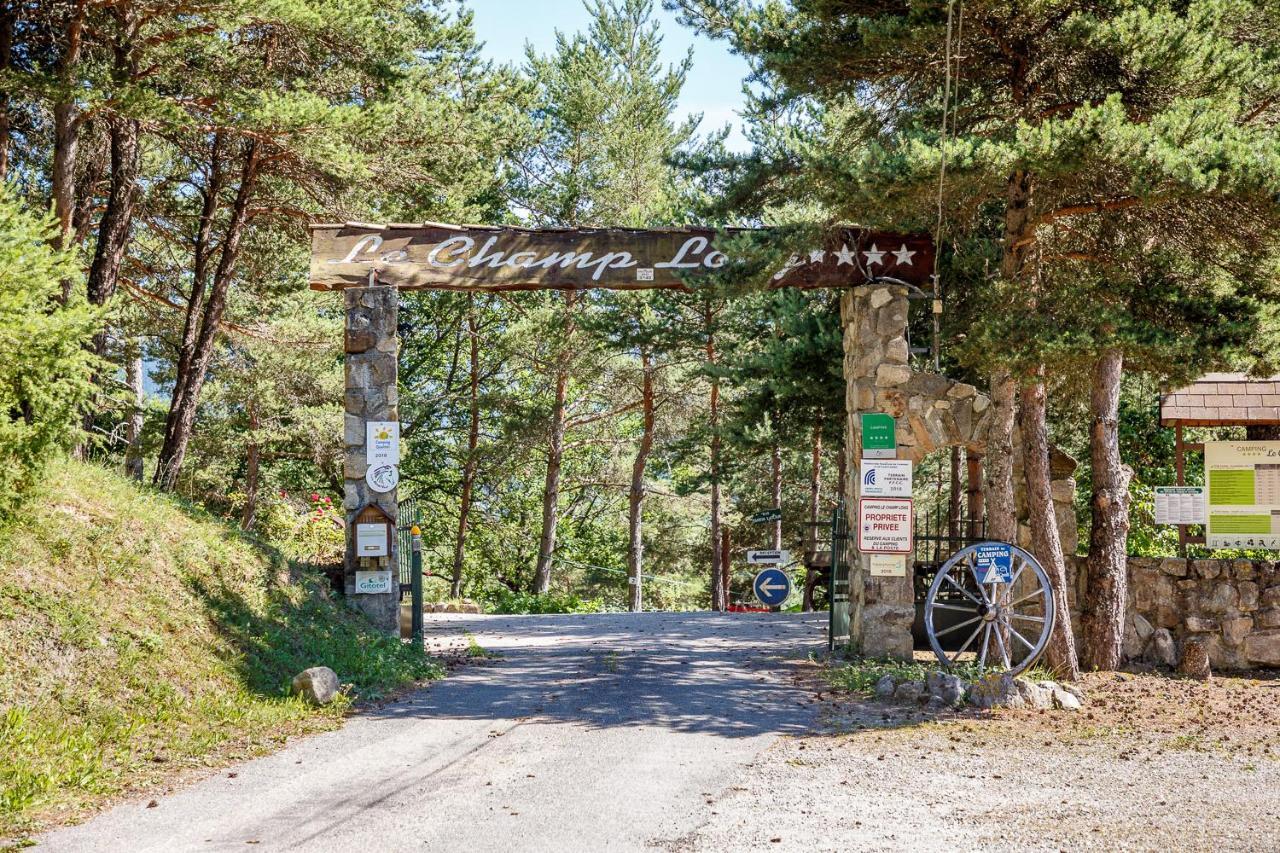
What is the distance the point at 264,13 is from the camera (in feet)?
36.9

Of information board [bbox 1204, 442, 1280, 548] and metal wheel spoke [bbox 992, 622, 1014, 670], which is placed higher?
information board [bbox 1204, 442, 1280, 548]

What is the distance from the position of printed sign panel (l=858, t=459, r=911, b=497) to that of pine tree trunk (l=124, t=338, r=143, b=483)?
1017 centimetres

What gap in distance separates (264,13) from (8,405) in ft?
20.2

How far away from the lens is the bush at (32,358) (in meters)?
6.59

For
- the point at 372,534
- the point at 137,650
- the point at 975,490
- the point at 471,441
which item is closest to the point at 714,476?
the point at 471,441

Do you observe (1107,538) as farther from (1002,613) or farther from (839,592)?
(839,592)

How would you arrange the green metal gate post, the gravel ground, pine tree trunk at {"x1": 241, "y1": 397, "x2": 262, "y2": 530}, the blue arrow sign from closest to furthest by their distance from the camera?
1. the gravel ground
2. the green metal gate post
3. the blue arrow sign
4. pine tree trunk at {"x1": 241, "y1": 397, "x2": 262, "y2": 530}

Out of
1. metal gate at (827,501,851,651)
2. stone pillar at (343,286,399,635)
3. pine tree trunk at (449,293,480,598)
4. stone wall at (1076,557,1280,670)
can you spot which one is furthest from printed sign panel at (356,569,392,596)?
pine tree trunk at (449,293,480,598)

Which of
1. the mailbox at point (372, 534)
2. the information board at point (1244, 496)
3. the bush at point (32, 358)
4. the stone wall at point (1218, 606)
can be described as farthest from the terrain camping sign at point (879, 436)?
the bush at point (32, 358)

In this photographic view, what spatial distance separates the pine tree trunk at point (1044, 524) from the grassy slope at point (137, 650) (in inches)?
241

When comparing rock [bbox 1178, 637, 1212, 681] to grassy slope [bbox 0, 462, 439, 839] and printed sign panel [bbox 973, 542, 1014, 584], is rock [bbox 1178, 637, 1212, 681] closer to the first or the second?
printed sign panel [bbox 973, 542, 1014, 584]

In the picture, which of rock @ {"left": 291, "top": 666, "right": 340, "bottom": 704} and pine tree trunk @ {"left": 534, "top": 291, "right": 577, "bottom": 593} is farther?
pine tree trunk @ {"left": 534, "top": 291, "right": 577, "bottom": 593}

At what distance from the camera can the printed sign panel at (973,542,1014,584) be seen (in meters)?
10.3

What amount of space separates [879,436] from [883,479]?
1.50 feet
